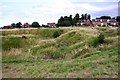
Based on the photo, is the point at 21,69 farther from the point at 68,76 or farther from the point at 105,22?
the point at 105,22

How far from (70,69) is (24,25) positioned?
58.5 meters

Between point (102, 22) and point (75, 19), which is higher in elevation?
point (75, 19)

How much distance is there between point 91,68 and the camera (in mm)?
10211

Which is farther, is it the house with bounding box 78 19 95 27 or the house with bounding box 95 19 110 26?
the house with bounding box 95 19 110 26

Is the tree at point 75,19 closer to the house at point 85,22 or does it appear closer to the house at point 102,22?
the house at point 85,22

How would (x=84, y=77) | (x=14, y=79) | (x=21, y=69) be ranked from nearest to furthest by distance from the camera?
(x=84, y=77) → (x=14, y=79) → (x=21, y=69)

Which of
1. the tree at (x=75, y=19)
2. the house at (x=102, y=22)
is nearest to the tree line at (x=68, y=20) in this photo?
the tree at (x=75, y=19)

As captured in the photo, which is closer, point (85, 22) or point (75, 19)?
point (75, 19)

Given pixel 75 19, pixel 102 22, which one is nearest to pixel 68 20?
pixel 75 19

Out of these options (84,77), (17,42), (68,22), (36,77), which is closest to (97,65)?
(84,77)

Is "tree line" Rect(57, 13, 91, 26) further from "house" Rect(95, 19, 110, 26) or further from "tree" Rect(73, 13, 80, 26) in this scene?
"house" Rect(95, 19, 110, 26)

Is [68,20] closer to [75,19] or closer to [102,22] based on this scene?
[75,19]

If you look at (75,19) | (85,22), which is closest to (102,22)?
(85,22)

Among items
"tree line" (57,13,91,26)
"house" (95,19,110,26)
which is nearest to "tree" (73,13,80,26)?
"tree line" (57,13,91,26)
